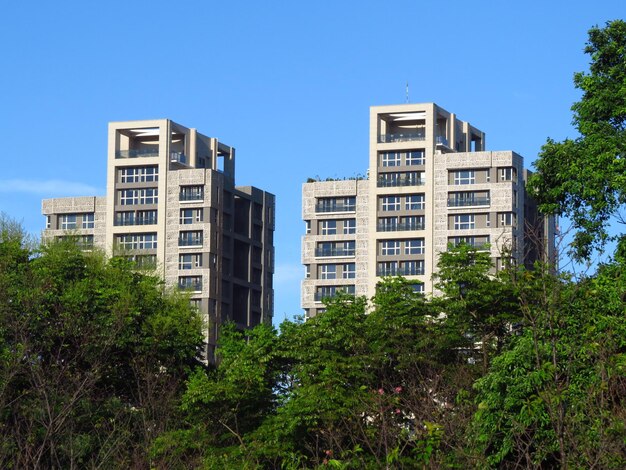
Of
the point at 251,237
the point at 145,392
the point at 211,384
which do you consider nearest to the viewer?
the point at 211,384

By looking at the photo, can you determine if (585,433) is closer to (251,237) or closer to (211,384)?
(211,384)

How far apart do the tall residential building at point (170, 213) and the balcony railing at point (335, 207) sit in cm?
813

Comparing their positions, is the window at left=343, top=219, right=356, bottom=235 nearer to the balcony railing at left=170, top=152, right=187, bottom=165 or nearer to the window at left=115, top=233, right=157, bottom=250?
the balcony railing at left=170, top=152, right=187, bottom=165

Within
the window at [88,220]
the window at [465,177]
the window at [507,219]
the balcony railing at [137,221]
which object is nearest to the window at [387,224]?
the window at [465,177]

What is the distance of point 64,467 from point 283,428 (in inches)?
348

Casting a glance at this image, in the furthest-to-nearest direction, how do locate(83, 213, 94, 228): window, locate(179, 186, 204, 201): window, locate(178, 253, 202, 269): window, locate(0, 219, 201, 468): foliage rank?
locate(83, 213, 94, 228): window < locate(179, 186, 204, 201): window < locate(178, 253, 202, 269): window < locate(0, 219, 201, 468): foliage

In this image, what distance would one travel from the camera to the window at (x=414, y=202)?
102938 millimetres

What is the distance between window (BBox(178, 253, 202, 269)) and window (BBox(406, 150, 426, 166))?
1812 centimetres

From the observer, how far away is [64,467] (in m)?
40.2

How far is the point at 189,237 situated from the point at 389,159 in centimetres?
1700

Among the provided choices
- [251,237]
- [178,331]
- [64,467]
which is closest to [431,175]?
[251,237]

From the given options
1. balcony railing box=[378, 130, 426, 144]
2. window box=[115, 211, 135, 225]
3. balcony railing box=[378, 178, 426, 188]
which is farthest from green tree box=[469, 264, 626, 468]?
window box=[115, 211, 135, 225]

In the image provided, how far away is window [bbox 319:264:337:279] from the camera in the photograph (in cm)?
10662

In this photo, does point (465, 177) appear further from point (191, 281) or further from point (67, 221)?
point (67, 221)
